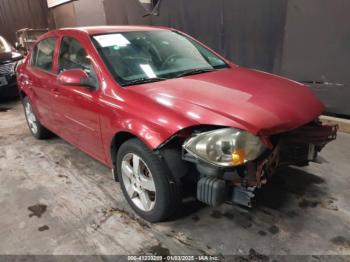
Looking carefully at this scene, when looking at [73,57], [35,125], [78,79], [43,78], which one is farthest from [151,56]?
[35,125]

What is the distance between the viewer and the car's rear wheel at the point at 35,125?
3729 millimetres

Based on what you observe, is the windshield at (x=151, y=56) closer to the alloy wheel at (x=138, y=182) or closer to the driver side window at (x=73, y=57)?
the driver side window at (x=73, y=57)

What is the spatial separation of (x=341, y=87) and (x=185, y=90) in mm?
2621

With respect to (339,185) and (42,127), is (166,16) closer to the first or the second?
(42,127)

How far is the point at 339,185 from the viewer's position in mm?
2535

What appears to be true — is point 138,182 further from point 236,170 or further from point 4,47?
point 4,47

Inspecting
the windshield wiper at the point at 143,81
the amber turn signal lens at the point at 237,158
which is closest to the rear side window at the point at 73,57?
the windshield wiper at the point at 143,81

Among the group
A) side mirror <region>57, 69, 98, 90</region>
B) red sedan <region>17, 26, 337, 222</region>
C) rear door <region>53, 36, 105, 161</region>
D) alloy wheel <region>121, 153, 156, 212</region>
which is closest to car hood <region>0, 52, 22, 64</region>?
red sedan <region>17, 26, 337, 222</region>

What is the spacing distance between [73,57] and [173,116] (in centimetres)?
137

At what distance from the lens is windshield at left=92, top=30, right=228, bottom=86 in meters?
2.26

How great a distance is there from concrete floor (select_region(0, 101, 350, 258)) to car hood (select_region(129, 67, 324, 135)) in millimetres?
733

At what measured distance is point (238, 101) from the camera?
1845 mm

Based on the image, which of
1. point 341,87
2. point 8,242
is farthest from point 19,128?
point 341,87

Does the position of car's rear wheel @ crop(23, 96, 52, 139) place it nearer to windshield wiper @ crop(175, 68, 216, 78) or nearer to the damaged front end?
windshield wiper @ crop(175, 68, 216, 78)
